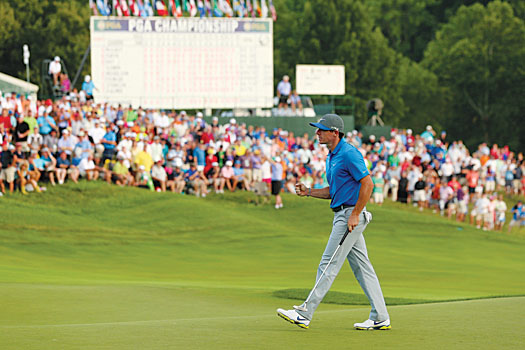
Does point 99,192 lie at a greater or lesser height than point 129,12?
lesser

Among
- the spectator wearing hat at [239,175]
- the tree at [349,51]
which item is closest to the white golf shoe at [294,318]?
the spectator wearing hat at [239,175]

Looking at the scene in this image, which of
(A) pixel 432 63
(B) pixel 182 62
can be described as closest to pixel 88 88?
(B) pixel 182 62

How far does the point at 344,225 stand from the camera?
9.18 meters

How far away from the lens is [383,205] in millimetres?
35000

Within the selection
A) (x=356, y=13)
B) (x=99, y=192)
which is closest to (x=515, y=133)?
(x=356, y=13)

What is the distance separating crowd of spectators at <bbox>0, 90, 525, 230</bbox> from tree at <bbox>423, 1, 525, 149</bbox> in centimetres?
3214

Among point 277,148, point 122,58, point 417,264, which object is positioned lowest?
point 417,264

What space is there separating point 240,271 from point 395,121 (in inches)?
2031

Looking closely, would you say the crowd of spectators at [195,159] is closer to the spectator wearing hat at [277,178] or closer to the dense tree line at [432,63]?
the spectator wearing hat at [277,178]

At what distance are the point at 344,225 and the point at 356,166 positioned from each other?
0.58m

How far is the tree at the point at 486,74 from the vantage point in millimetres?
69938

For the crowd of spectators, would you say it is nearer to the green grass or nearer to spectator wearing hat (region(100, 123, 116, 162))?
spectator wearing hat (region(100, 123, 116, 162))

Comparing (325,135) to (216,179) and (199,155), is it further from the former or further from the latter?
(216,179)

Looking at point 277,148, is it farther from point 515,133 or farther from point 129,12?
point 515,133
